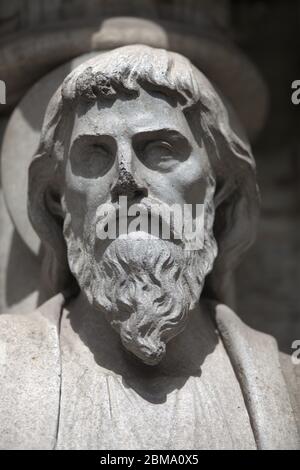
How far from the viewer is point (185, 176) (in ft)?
9.20

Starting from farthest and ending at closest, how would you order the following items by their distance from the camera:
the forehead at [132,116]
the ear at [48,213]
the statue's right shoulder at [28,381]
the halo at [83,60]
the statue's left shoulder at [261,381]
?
the halo at [83,60] → the ear at [48,213] → the forehead at [132,116] → the statue's left shoulder at [261,381] → the statue's right shoulder at [28,381]

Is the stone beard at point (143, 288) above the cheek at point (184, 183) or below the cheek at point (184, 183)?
below

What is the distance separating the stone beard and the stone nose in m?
0.09

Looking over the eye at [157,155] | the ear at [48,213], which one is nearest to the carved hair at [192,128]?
the ear at [48,213]

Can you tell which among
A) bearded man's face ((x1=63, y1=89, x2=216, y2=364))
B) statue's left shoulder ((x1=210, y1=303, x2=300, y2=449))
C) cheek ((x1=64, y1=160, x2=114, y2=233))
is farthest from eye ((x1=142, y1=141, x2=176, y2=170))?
statue's left shoulder ((x1=210, y1=303, x2=300, y2=449))

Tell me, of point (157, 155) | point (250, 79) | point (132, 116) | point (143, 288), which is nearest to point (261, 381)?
point (143, 288)

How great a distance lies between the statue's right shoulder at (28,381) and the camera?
8.39 feet

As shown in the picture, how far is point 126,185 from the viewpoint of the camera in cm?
271

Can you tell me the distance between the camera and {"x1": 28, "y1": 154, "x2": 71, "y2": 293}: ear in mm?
2969

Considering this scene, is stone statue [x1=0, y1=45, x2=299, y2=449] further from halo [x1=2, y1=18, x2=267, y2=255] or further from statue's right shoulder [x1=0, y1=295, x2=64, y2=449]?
halo [x1=2, y1=18, x2=267, y2=255]

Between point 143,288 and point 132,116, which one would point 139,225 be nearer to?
point 143,288

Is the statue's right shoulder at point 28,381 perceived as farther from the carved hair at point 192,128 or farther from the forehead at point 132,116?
the forehead at point 132,116

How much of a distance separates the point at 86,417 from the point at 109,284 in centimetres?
31

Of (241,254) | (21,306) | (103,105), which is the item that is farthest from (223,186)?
(21,306)
